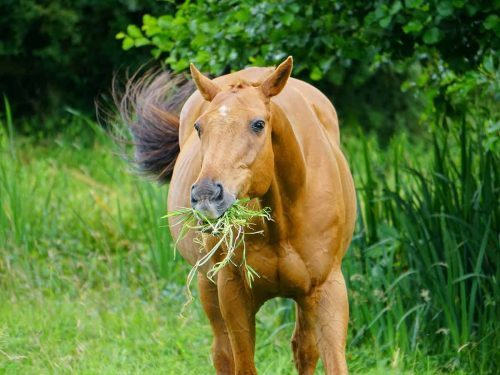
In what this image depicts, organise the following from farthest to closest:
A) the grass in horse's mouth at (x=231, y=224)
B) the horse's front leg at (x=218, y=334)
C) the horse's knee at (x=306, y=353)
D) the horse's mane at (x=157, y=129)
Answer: the horse's mane at (x=157, y=129), the horse's front leg at (x=218, y=334), the horse's knee at (x=306, y=353), the grass in horse's mouth at (x=231, y=224)

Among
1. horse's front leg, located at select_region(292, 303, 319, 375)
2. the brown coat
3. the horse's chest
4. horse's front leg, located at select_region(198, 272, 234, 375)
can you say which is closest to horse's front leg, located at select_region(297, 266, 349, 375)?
the brown coat

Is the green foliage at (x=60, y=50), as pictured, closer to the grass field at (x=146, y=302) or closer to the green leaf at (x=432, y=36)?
the grass field at (x=146, y=302)

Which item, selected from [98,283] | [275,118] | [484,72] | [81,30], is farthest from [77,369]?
[81,30]

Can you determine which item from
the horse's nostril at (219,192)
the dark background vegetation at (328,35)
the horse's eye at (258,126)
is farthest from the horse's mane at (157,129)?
the horse's nostril at (219,192)

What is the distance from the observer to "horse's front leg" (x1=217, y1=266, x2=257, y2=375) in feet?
14.5

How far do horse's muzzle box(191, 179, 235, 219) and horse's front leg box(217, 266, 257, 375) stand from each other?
0.90 m

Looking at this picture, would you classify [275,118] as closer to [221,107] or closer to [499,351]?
[221,107]

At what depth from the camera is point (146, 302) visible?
689 cm

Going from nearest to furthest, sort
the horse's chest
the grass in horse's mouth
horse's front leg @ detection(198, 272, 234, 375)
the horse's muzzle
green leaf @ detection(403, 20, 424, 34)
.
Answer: the horse's muzzle, the grass in horse's mouth, the horse's chest, horse's front leg @ detection(198, 272, 234, 375), green leaf @ detection(403, 20, 424, 34)

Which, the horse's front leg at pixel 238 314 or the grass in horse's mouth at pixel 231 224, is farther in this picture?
the horse's front leg at pixel 238 314

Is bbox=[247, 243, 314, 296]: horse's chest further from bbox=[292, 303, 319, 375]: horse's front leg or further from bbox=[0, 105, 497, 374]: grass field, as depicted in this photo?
bbox=[0, 105, 497, 374]: grass field

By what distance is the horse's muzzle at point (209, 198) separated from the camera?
11.5 ft

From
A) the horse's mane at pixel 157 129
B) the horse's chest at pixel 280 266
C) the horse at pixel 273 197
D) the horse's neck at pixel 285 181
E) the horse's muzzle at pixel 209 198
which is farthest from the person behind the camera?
the horse's mane at pixel 157 129

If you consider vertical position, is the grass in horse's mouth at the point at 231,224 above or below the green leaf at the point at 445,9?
below
